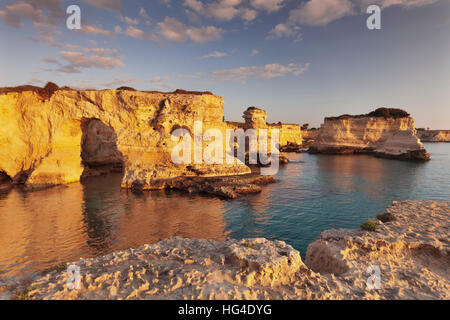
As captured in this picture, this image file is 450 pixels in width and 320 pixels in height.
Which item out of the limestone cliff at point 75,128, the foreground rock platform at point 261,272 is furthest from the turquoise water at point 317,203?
the limestone cliff at point 75,128

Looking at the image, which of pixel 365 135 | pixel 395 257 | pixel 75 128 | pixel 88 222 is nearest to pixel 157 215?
pixel 88 222

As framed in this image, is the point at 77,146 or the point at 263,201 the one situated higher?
the point at 77,146

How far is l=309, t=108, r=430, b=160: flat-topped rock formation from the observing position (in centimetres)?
5815

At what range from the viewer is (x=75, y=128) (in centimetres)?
2672

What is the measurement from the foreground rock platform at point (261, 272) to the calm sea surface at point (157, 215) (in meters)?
4.32

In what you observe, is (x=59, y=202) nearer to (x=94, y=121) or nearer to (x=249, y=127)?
(x=94, y=121)

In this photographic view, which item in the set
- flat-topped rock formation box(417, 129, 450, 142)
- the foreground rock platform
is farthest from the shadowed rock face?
flat-topped rock formation box(417, 129, 450, 142)

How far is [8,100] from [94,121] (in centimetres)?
1061

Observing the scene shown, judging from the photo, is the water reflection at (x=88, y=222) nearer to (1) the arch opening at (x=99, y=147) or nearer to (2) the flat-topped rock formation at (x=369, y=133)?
(1) the arch opening at (x=99, y=147)

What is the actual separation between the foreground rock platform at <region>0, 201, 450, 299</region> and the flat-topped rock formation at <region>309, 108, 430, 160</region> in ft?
203

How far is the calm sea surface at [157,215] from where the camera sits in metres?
11.2

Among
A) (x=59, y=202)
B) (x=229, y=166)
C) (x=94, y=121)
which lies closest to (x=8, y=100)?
(x=94, y=121)

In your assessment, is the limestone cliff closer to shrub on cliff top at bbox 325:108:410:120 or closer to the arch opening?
the arch opening

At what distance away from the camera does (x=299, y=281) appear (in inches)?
202
